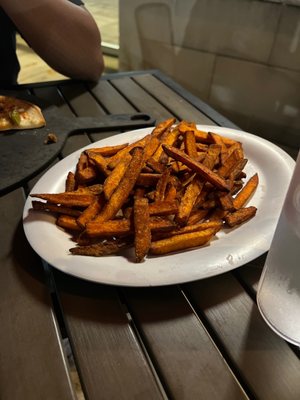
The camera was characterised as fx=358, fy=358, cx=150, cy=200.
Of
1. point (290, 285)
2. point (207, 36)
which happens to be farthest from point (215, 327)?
point (207, 36)

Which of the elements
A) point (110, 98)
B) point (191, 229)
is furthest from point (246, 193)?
point (110, 98)

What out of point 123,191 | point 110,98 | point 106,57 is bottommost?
point 106,57

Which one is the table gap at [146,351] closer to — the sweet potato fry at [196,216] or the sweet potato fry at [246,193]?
the sweet potato fry at [196,216]

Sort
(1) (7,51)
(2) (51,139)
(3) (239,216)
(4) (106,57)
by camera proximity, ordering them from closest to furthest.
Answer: (3) (239,216)
(2) (51,139)
(1) (7,51)
(4) (106,57)

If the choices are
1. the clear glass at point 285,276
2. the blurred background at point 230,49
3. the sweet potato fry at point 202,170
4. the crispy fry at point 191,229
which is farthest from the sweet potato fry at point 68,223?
the blurred background at point 230,49

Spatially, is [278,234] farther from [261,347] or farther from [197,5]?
[197,5]

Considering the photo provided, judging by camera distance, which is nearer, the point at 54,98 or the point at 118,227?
the point at 118,227

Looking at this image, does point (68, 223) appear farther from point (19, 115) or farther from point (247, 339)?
point (19, 115)

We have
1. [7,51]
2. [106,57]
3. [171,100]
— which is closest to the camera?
[171,100]
